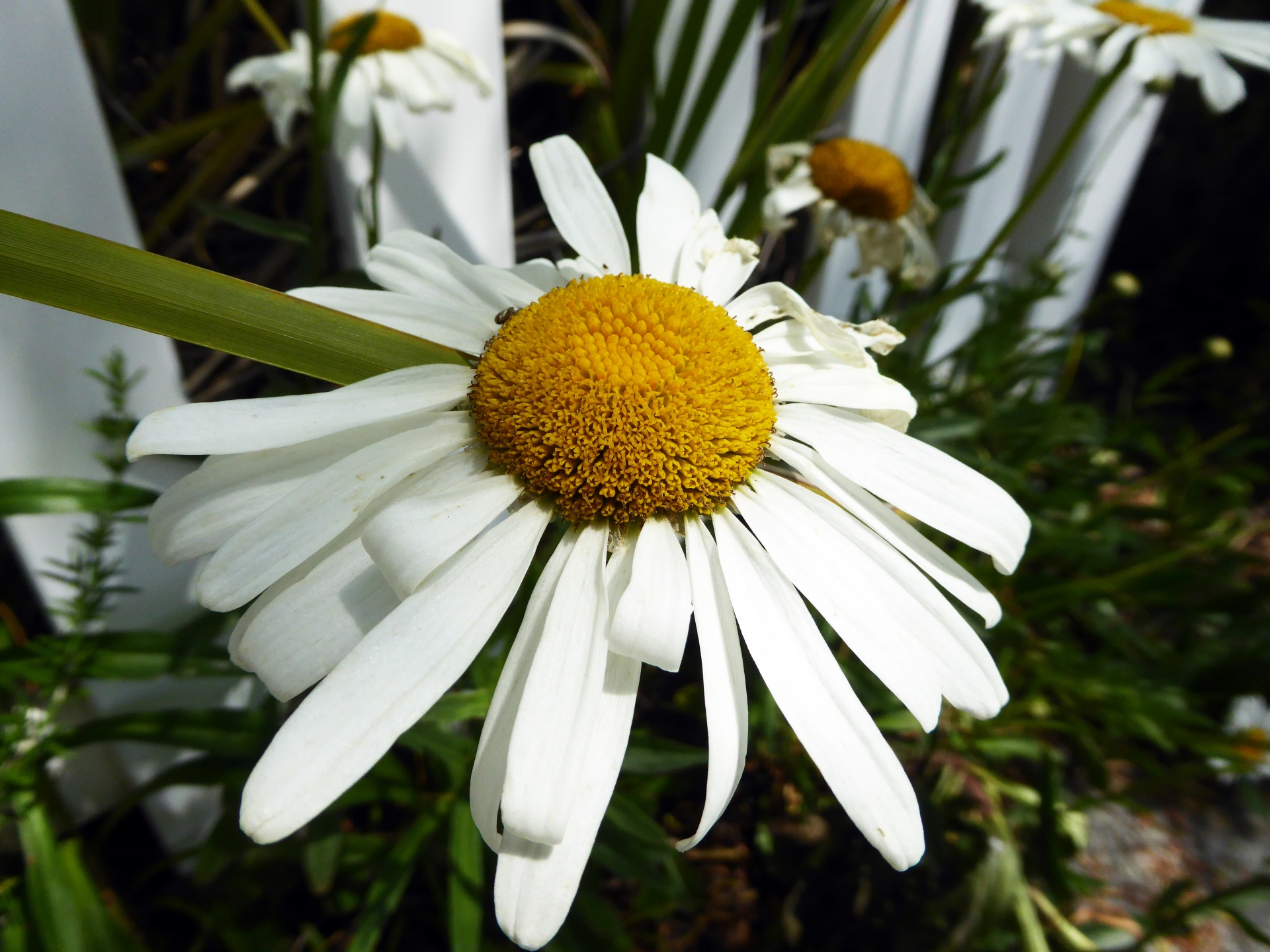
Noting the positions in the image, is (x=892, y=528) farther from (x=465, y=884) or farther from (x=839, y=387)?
(x=465, y=884)

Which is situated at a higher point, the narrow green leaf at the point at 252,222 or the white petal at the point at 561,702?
the narrow green leaf at the point at 252,222

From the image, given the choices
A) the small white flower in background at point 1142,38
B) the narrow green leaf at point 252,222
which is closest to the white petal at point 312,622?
the narrow green leaf at point 252,222

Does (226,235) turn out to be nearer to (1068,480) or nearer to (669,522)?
(669,522)

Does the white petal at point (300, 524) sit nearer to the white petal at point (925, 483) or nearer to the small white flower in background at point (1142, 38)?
the white petal at point (925, 483)

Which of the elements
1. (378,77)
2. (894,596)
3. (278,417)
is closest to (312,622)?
(278,417)

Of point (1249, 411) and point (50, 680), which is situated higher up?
point (50, 680)

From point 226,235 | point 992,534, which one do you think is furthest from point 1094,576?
point 226,235

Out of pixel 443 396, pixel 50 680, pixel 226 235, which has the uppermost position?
pixel 443 396

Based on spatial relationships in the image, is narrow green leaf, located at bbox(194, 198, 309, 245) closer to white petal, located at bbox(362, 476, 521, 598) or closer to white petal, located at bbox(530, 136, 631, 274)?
white petal, located at bbox(530, 136, 631, 274)
